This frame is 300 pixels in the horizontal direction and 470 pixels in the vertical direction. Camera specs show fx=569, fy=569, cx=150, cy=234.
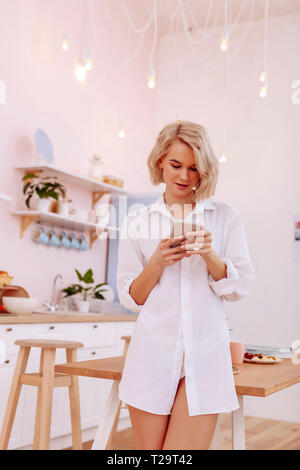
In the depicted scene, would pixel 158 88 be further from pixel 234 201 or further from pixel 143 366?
pixel 143 366

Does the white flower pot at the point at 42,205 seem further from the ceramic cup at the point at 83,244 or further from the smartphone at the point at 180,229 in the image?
the smartphone at the point at 180,229

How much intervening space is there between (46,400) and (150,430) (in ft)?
4.81

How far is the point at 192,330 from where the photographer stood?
1394 millimetres

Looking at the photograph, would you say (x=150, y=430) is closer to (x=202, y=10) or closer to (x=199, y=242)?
(x=199, y=242)

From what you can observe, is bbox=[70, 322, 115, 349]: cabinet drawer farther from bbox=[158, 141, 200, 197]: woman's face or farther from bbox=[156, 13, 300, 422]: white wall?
bbox=[158, 141, 200, 197]: woman's face

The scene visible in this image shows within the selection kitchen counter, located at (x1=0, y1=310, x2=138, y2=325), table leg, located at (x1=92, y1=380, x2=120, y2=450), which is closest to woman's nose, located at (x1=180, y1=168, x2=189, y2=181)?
table leg, located at (x1=92, y1=380, x2=120, y2=450)

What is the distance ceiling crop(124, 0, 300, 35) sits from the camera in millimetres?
5102

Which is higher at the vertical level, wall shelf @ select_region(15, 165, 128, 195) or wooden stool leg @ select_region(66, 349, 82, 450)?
wall shelf @ select_region(15, 165, 128, 195)

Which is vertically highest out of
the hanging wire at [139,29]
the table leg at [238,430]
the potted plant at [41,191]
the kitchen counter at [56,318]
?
the hanging wire at [139,29]

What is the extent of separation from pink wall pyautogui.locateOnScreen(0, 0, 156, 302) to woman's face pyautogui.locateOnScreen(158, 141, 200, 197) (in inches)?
98.7

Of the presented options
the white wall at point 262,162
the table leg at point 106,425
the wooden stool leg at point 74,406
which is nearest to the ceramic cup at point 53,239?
the wooden stool leg at point 74,406

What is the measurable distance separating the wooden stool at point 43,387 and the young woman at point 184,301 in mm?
1382

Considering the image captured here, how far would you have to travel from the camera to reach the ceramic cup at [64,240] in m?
4.32

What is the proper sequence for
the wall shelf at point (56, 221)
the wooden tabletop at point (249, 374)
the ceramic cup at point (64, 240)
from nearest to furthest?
the wooden tabletop at point (249, 374), the wall shelf at point (56, 221), the ceramic cup at point (64, 240)
